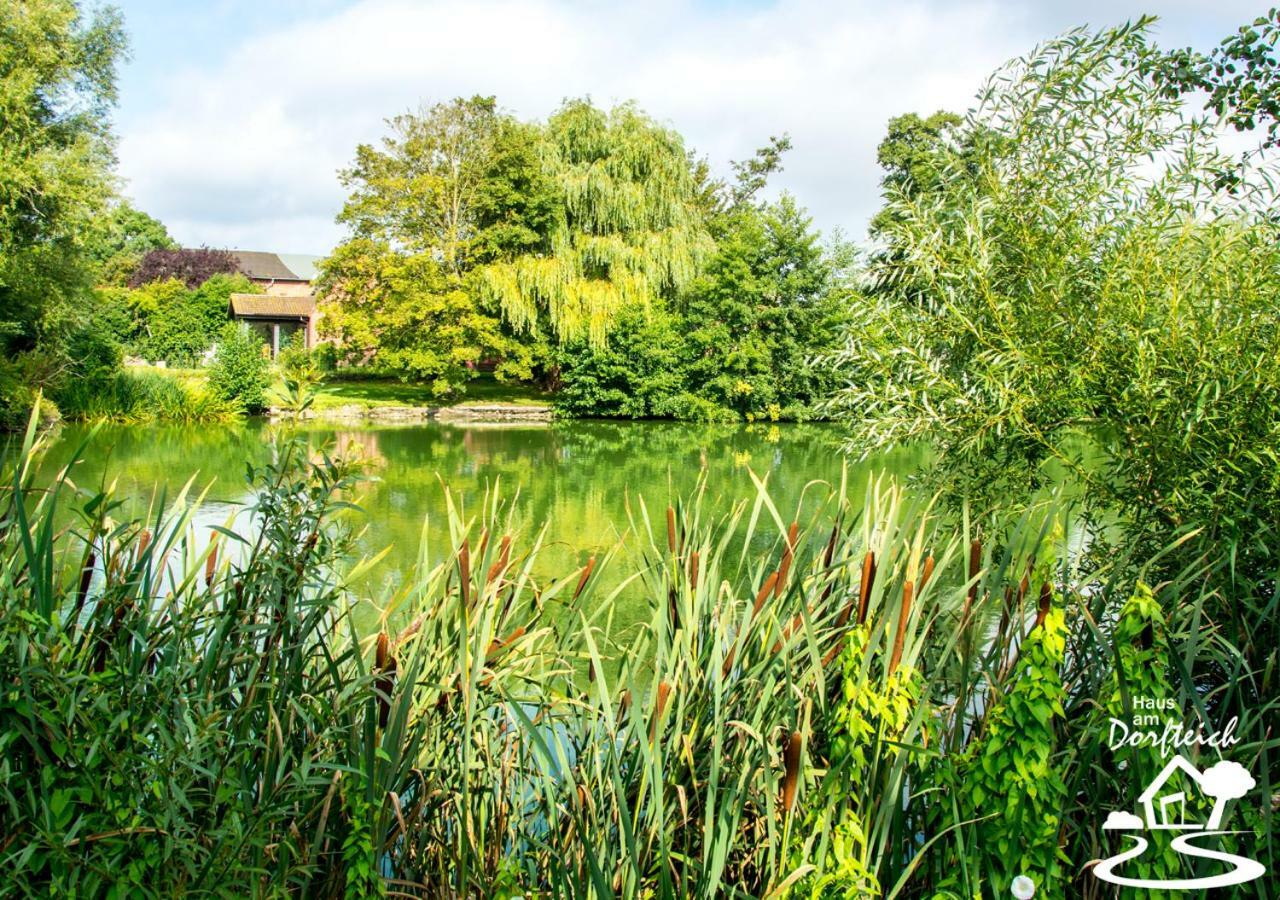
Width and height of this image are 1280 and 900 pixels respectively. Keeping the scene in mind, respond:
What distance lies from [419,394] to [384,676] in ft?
77.7

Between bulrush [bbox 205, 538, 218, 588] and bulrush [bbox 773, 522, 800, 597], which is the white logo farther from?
bulrush [bbox 205, 538, 218, 588]

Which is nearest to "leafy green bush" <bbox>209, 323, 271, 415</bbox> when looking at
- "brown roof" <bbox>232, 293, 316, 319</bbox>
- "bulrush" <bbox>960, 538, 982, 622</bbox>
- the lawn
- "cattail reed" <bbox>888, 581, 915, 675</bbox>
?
the lawn

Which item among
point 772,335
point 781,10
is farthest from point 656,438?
point 781,10

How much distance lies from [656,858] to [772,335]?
72.4ft

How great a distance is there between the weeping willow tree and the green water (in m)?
3.50

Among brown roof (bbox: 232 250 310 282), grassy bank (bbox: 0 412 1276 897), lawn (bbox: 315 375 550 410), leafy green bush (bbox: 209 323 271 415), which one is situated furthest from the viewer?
brown roof (bbox: 232 250 310 282)

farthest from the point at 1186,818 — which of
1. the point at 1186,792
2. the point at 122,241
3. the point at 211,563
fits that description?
the point at 122,241

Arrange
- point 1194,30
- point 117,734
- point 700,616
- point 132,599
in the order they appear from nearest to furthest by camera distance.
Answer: point 117,734 → point 132,599 → point 700,616 → point 1194,30

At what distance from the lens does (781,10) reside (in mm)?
5195

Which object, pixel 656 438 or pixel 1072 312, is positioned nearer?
pixel 1072 312

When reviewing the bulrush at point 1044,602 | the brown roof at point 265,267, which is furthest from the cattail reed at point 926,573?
the brown roof at point 265,267

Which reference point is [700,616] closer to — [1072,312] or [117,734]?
[117,734]

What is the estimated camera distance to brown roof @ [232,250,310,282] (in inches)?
1763

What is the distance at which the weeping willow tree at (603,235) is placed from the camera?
78.6 feet
